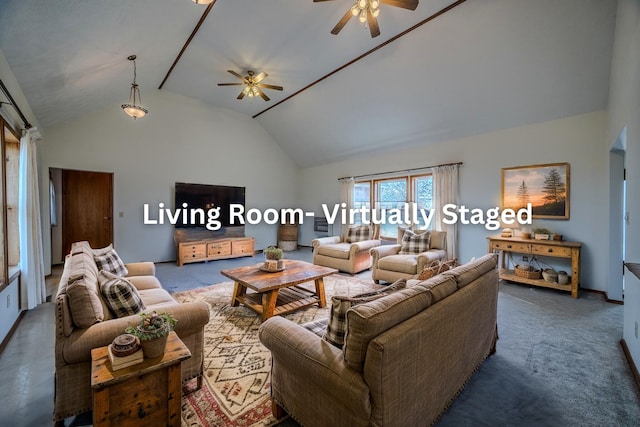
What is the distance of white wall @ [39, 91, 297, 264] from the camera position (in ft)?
16.4

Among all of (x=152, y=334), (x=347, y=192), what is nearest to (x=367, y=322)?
(x=152, y=334)

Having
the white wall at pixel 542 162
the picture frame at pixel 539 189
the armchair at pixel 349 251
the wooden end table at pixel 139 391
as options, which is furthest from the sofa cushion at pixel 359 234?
the wooden end table at pixel 139 391

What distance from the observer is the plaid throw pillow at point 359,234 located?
548 cm

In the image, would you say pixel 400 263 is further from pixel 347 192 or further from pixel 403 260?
pixel 347 192

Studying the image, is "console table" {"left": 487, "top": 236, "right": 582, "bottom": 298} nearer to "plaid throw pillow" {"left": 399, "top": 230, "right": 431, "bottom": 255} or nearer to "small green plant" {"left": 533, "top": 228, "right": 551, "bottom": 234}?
"small green plant" {"left": 533, "top": 228, "right": 551, "bottom": 234}

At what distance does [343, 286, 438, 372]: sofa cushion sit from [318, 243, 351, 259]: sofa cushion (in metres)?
3.59

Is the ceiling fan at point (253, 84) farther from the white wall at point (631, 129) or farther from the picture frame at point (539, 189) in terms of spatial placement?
the picture frame at point (539, 189)

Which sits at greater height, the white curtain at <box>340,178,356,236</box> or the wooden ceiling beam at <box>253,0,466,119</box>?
the wooden ceiling beam at <box>253,0,466,119</box>

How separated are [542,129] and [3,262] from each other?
6856 millimetres

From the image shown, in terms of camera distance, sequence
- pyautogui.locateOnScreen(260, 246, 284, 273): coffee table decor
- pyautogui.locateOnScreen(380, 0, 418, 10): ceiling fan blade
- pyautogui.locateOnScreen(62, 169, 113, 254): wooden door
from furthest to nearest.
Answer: pyautogui.locateOnScreen(62, 169, 113, 254): wooden door < pyautogui.locateOnScreen(260, 246, 284, 273): coffee table decor < pyautogui.locateOnScreen(380, 0, 418, 10): ceiling fan blade

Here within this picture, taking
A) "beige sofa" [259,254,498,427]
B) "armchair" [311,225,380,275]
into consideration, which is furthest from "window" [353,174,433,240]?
"beige sofa" [259,254,498,427]

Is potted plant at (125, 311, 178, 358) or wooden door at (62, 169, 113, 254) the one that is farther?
wooden door at (62, 169, 113, 254)

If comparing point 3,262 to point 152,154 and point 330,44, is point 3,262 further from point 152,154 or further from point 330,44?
point 330,44

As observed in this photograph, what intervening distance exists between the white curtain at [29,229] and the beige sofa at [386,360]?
3.39m
